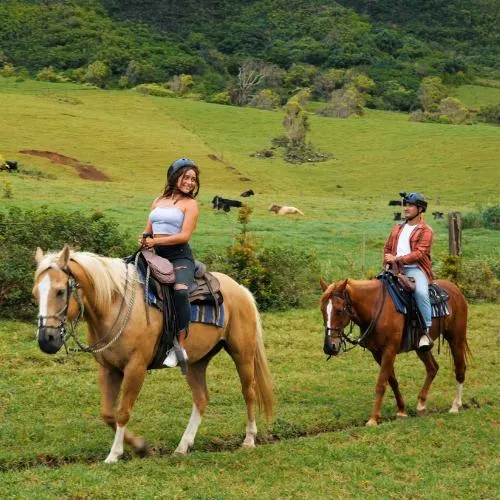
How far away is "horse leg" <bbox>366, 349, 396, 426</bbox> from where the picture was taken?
32.5 ft

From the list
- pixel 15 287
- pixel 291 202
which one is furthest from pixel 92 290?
pixel 291 202

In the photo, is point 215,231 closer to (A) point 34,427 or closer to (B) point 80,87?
(A) point 34,427

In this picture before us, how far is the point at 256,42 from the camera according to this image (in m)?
154

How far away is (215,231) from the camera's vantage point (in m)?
27.3

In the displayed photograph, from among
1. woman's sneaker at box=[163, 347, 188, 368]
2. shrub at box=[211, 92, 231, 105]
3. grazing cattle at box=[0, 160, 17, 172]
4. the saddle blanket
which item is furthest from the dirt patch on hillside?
shrub at box=[211, 92, 231, 105]

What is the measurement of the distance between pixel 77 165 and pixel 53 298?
137ft

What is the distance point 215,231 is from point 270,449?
18.9 m

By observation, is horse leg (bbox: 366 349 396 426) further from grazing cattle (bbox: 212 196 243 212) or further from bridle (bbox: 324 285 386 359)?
grazing cattle (bbox: 212 196 243 212)

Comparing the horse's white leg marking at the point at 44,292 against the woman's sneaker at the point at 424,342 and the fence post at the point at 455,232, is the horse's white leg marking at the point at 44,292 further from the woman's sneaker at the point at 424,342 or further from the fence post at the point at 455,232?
the fence post at the point at 455,232

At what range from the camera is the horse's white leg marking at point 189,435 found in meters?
8.47

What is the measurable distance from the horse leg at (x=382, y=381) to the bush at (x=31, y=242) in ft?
24.9

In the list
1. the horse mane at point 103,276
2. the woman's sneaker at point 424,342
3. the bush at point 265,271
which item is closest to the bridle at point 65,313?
the horse mane at point 103,276

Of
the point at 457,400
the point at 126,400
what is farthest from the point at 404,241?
the point at 126,400

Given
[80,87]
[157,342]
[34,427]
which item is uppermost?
[80,87]
